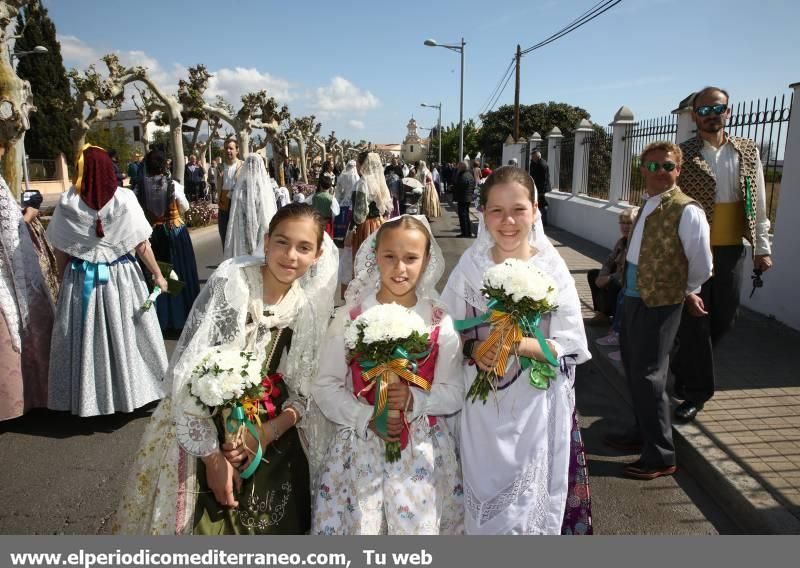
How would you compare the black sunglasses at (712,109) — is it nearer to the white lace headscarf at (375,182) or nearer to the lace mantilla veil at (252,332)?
the lace mantilla veil at (252,332)

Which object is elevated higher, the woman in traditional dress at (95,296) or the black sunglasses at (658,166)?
the black sunglasses at (658,166)

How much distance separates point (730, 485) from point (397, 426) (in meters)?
2.39

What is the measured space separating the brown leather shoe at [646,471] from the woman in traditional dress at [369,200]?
4777 mm

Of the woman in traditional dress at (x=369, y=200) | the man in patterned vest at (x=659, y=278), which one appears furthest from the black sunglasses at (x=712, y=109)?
the woman in traditional dress at (x=369, y=200)

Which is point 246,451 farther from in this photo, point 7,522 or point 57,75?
point 57,75

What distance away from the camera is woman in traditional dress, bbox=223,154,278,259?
6617 mm

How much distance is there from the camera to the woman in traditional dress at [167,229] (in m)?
6.61

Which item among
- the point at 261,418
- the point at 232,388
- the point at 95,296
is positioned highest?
the point at 232,388

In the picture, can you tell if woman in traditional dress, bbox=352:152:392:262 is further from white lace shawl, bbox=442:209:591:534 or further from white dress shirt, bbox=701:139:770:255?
white lace shawl, bbox=442:209:591:534

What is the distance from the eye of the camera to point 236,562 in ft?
6.57

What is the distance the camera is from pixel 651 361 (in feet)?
10.9

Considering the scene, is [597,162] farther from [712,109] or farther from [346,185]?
[712,109]

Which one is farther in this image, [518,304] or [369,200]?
[369,200]

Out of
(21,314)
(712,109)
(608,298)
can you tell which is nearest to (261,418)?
(21,314)
